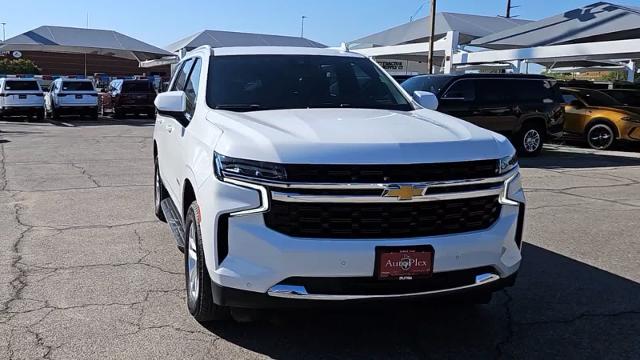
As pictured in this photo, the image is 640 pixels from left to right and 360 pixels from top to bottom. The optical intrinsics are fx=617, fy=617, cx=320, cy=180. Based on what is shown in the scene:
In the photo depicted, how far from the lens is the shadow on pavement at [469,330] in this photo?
3.77m

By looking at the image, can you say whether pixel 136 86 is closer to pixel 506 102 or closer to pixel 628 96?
pixel 506 102

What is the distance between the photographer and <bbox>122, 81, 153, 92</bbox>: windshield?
26875 millimetres

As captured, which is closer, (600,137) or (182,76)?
(182,76)

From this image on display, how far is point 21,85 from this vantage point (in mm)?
24359

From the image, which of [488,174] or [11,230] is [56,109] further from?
[488,174]

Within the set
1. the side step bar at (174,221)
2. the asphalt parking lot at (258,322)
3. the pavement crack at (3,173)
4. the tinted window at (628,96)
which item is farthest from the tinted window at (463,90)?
the pavement crack at (3,173)

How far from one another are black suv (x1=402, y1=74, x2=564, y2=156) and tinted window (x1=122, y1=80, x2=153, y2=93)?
1601 cm

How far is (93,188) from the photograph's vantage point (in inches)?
361

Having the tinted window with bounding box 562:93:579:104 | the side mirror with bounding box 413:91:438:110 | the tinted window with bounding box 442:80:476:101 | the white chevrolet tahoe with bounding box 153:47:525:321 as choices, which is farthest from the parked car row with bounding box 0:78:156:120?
the white chevrolet tahoe with bounding box 153:47:525:321

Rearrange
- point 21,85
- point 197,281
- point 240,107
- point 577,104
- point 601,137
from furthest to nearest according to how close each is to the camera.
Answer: point 21,85, point 577,104, point 601,137, point 240,107, point 197,281

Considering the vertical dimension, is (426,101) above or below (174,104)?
above

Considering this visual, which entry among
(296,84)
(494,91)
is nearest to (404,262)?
(296,84)

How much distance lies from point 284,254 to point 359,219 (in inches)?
17.7

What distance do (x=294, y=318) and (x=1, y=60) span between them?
229 ft
